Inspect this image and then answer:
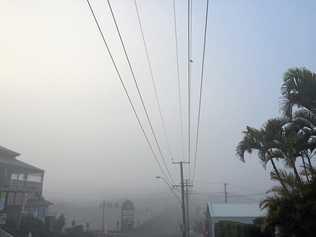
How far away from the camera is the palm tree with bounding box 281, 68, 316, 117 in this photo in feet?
35.5

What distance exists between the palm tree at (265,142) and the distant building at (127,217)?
43378 millimetres

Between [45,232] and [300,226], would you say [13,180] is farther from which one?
[300,226]

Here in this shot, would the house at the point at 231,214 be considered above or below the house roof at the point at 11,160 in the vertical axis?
below

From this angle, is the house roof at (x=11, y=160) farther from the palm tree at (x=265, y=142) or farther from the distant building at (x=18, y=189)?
the palm tree at (x=265, y=142)

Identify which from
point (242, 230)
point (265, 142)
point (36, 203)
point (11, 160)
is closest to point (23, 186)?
point (11, 160)

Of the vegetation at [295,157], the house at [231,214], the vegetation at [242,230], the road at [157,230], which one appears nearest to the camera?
the vegetation at [295,157]

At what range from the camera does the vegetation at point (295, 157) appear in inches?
386

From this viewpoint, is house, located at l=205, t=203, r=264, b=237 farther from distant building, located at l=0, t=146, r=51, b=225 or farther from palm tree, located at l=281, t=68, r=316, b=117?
palm tree, located at l=281, t=68, r=316, b=117

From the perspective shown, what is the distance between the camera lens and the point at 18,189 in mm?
35438

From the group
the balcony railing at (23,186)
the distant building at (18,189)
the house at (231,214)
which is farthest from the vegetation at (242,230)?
the balcony railing at (23,186)

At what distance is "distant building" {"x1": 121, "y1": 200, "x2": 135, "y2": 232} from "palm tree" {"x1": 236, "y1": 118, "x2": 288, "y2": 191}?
43.4 metres

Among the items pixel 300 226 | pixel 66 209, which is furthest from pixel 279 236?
pixel 66 209

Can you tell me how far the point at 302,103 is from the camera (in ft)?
36.4

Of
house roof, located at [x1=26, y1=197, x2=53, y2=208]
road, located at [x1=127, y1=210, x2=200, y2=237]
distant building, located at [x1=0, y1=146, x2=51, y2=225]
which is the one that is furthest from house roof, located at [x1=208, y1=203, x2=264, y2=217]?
house roof, located at [x1=26, y1=197, x2=53, y2=208]
